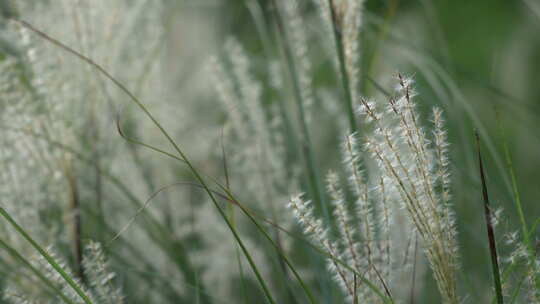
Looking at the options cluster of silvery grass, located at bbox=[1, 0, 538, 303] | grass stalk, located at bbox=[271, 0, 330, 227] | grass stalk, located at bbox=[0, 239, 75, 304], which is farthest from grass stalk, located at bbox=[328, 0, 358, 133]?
grass stalk, located at bbox=[0, 239, 75, 304]

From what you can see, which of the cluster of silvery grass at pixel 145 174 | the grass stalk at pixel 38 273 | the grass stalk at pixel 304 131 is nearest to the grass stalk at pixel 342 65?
the cluster of silvery grass at pixel 145 174

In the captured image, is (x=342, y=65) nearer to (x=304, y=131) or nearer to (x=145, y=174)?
(x=304, y=131)

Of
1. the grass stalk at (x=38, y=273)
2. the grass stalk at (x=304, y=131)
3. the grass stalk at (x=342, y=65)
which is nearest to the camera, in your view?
the grass stalk at (x=38, y=273)

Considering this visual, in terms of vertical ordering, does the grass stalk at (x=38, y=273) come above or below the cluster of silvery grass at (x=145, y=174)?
below

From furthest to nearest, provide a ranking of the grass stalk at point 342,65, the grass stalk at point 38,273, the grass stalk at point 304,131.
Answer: the grass stalk at point 304,131 < the grass stalk at point 342,65 < the grass stalk at point 38,273

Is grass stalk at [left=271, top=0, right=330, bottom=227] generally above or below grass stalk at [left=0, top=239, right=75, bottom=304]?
above

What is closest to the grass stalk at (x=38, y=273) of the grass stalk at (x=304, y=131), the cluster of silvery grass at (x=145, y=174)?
the cluster of silvery grass at (x=145, y=174)

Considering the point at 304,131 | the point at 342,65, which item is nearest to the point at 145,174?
the point at 304,131

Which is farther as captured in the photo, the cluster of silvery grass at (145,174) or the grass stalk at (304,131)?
the grass stalk at (304,131)

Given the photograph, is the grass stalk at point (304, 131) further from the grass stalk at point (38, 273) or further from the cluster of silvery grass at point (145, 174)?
the grass stalk at point (38, 273)

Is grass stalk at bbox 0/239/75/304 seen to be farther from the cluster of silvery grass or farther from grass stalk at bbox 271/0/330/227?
grass stalk at bbox 271/0/330/227

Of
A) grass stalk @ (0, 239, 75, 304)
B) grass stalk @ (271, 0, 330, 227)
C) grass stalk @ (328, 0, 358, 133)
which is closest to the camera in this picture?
grass stalk @ (0, 239, 75, 304)

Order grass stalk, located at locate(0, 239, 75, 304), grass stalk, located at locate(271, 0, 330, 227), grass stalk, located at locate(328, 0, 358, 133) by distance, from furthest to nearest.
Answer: grass stalk, located at locate(271, 0, 330, 227), grass stalk, located at locate(328, 0, 358, 133), grass stalk, located at locate(0, 239, 75, 304)

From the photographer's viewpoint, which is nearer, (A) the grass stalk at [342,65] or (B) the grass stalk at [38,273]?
(B) the grass stalk at [38,273]
